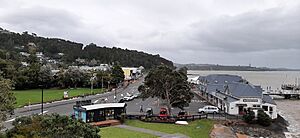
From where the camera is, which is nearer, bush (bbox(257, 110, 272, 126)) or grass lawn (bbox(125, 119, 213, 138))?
grass lawn (bbox(125, 119, 213, 138))

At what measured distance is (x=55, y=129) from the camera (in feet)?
50.3

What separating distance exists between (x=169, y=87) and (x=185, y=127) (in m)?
8.55

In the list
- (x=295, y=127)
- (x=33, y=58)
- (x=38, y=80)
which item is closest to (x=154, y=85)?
(x=295, y=127)

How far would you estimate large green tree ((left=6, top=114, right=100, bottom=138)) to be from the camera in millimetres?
15305

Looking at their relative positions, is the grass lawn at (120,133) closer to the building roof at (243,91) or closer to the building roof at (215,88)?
the building roof at (243,91)

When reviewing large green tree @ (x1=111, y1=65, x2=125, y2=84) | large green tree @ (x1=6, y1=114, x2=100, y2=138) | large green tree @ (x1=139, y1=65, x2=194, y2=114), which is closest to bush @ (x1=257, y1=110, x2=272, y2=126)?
large green tree @ (x1=139, y1=65, x2=194, y2=114)

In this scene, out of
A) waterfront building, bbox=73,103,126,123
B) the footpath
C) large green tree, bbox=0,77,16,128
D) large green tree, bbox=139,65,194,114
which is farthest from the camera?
large green tree, bbox=139,65,194,114

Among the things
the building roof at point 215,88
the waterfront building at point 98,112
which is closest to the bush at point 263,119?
the building roof at point 215,88

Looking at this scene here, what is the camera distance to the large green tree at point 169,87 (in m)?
41.5

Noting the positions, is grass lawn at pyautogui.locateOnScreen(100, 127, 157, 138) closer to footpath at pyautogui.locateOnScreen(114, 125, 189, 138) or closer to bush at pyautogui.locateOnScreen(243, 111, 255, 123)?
footpath at pyautogui.locateOnScreen(114, 125, 189, 138)

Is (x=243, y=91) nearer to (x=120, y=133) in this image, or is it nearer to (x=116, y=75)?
(x=120, y=133)

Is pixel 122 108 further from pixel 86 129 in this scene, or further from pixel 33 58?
pixel 33 58

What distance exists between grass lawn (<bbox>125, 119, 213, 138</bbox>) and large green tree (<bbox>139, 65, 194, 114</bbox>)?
12.9 feet

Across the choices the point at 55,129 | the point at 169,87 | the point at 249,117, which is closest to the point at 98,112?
the point at 169,87
